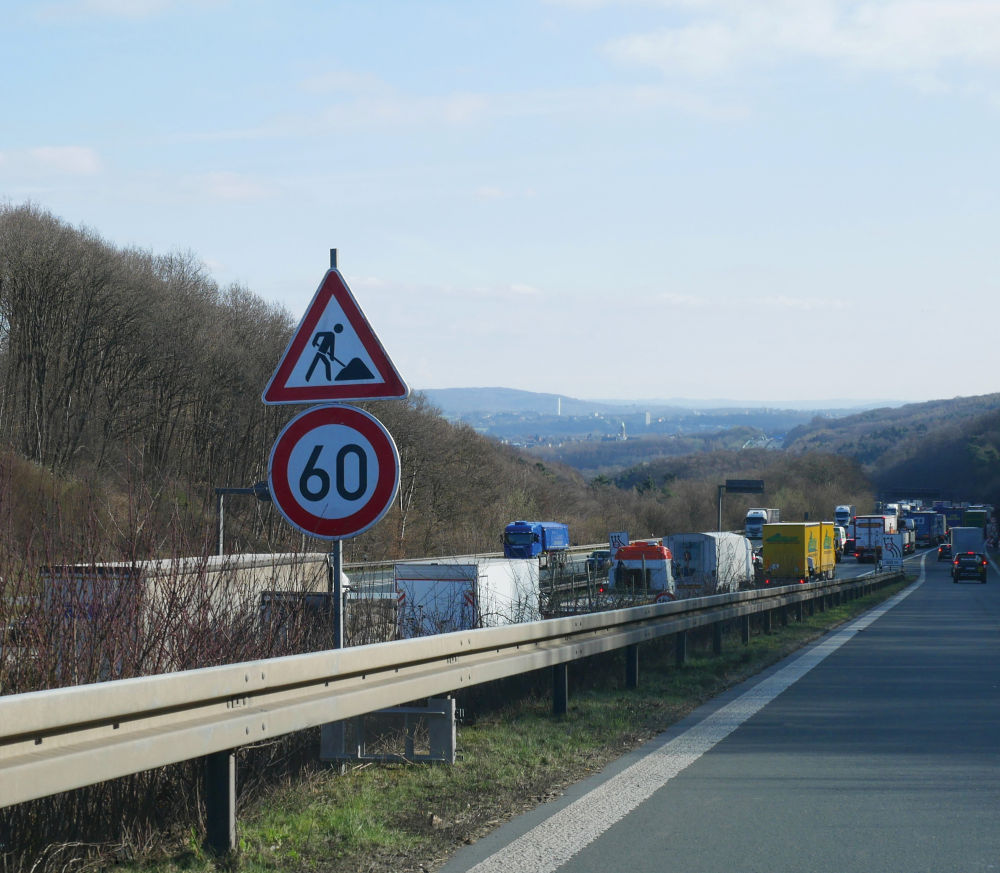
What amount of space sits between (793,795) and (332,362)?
3656 millimetres

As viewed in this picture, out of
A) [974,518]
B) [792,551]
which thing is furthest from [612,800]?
[974,518]

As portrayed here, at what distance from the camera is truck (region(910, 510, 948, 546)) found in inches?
5448

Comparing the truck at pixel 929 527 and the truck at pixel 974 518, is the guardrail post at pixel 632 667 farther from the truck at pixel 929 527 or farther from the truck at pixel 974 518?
the truck at pixel 929 527

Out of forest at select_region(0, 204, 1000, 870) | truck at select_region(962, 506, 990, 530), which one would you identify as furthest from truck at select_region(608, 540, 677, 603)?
truck at select_region(962, 506, 990, 530)

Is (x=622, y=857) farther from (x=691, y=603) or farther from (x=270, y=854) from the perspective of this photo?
(x=691, y=603)

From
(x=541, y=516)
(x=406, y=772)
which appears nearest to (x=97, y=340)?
(x=541, y=516)

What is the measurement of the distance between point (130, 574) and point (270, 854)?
1.65 meters

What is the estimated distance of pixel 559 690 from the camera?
31.3 ft

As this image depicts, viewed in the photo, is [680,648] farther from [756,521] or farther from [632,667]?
[756,521]

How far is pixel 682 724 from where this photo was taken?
31.2 feet

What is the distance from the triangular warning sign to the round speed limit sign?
0.47 ft

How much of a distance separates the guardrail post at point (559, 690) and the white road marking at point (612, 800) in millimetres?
1007

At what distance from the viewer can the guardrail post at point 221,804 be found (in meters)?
5.08

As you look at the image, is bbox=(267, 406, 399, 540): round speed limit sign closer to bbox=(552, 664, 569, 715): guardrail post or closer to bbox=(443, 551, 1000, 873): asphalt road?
bbox=(443, 551, 1000, 873): asphalt road
